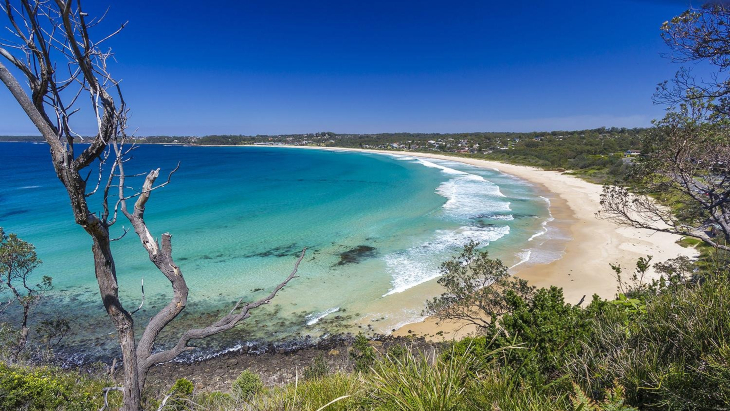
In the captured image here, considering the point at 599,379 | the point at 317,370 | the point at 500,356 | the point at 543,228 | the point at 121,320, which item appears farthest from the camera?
the point at 543,228

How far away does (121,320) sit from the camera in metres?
3.72

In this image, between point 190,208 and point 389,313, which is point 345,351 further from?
point 190,208

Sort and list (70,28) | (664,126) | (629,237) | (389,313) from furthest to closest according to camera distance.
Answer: (629,237) → (389,313) → (664,126) → (70,28)

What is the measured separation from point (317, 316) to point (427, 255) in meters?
8.03

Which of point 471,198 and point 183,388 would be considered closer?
point 183,388

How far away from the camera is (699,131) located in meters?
6.57

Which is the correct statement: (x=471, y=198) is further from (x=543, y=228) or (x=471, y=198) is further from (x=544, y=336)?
(x=544, y=336)

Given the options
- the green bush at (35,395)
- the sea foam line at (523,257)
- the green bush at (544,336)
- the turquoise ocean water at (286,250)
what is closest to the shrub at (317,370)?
the turquoise ocean water at (286,250)

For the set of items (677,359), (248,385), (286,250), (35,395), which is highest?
(677,359)

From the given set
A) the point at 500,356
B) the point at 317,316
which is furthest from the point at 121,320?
the point at 317,316

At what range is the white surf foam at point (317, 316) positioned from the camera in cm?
1276

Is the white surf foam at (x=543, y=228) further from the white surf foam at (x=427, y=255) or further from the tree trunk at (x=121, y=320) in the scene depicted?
the tree trunk at (x=121, y=320)

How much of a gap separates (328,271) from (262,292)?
11.8ft

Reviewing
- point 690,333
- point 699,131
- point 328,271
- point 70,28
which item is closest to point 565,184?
point 328,271
